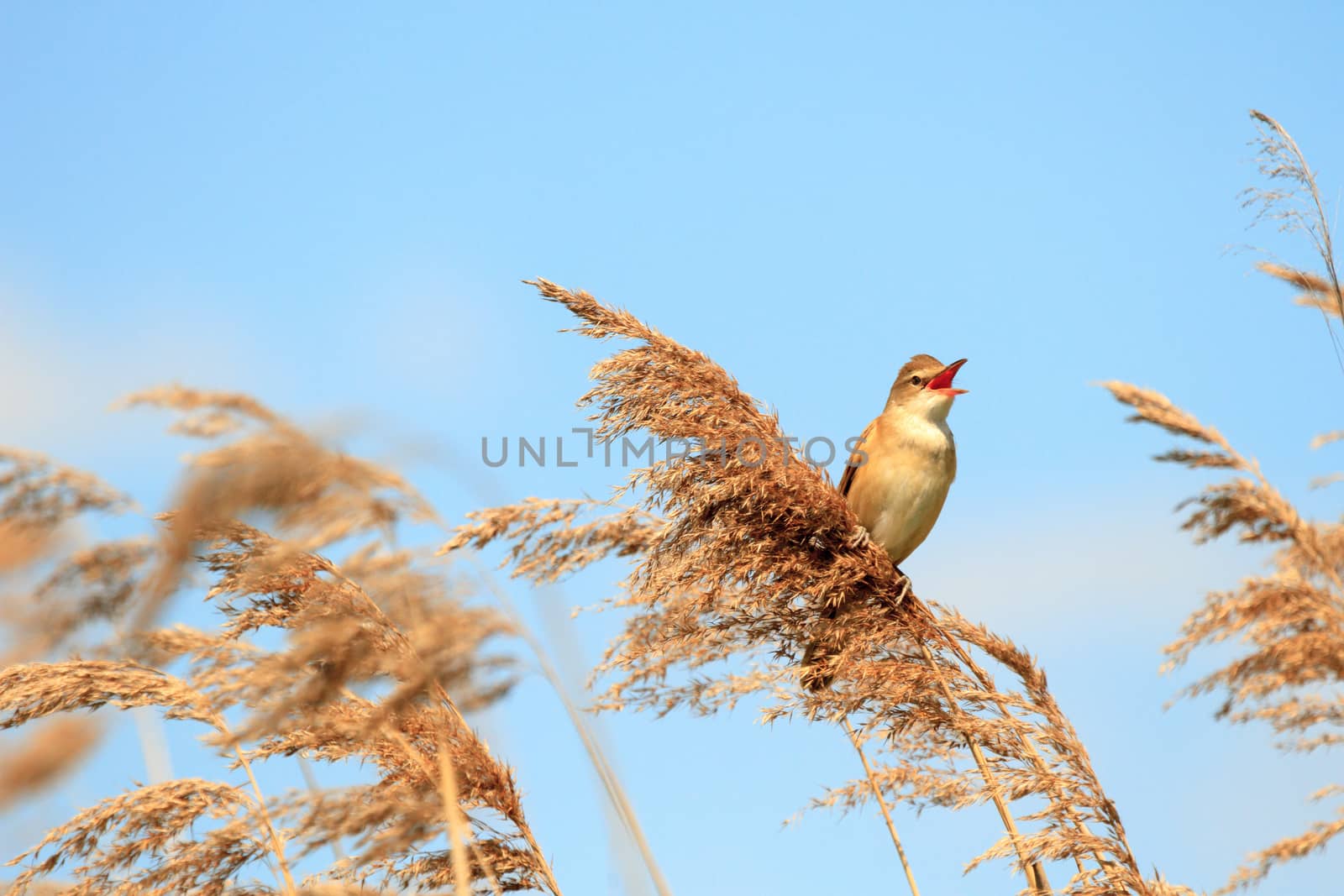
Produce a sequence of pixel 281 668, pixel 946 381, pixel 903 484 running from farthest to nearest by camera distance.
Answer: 1. pixel 946 381
2. pixel 903 484
3. pixel 281 668

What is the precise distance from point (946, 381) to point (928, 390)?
0.09 meters

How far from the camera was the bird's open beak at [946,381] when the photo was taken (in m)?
4.94

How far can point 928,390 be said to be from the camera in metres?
4.99

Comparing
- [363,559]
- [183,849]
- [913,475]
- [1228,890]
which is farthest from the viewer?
[913,475]

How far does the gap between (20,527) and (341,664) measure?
2174mm

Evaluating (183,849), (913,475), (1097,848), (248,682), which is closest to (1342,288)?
(913,475)

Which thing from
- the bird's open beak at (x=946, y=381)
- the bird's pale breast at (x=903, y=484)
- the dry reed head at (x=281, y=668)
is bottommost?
the dry reed head at (x=281, y=668)

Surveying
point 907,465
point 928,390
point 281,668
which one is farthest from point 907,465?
point 281,668

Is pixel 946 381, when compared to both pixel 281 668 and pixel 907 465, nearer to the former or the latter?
pixel 907 465

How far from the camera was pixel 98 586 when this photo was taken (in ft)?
11.5

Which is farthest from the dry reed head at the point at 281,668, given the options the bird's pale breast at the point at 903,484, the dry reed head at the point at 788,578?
the bird's pale breast at the point at 903,484

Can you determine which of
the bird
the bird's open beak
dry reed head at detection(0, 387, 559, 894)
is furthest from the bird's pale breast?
dry reed head at detection(0, 387, 559, 894)

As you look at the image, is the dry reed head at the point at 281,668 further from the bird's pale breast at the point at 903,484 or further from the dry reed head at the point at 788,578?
the bird's pale breast at the point at 903,484

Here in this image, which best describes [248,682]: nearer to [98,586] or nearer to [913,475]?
[98,586]
